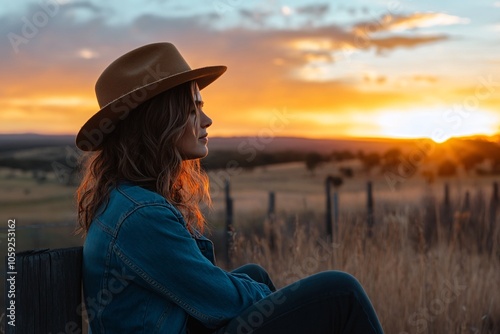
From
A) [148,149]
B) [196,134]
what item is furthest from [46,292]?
[196,134]

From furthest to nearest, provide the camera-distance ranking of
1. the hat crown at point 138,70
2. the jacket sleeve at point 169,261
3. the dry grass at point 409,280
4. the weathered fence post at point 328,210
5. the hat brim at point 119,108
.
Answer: the weathered fence post at point 328,210, the dry grass at point 409,280, the hat crown at point 138,70, the hat brim at point 119,108, the jacket sleeve at point 169,261

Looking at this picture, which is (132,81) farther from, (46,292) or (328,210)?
(328,210)

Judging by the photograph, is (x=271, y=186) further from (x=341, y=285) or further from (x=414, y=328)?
(x=341, y=285)

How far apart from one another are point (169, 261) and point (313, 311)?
0.48 meters

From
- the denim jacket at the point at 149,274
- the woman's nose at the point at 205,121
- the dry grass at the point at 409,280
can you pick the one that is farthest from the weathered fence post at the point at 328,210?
the denim jacket at the point at 149,274

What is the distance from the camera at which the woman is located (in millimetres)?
2109

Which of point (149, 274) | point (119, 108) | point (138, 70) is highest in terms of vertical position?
point (138, 70)

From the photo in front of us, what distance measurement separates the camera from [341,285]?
2.20 meters

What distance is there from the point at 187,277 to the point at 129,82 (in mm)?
737

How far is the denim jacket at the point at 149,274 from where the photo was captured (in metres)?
2.10

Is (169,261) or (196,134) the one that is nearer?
(169,261)

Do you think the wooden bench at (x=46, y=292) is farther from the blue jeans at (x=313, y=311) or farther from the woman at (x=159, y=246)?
the blue jeans at (x=313, y=311)

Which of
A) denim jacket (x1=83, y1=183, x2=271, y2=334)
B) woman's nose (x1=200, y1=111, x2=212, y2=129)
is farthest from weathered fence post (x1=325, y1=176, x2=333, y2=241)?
denim jacket (x1=83, y1=183, x2=271, y2=334)

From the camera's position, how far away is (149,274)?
2102 mm
